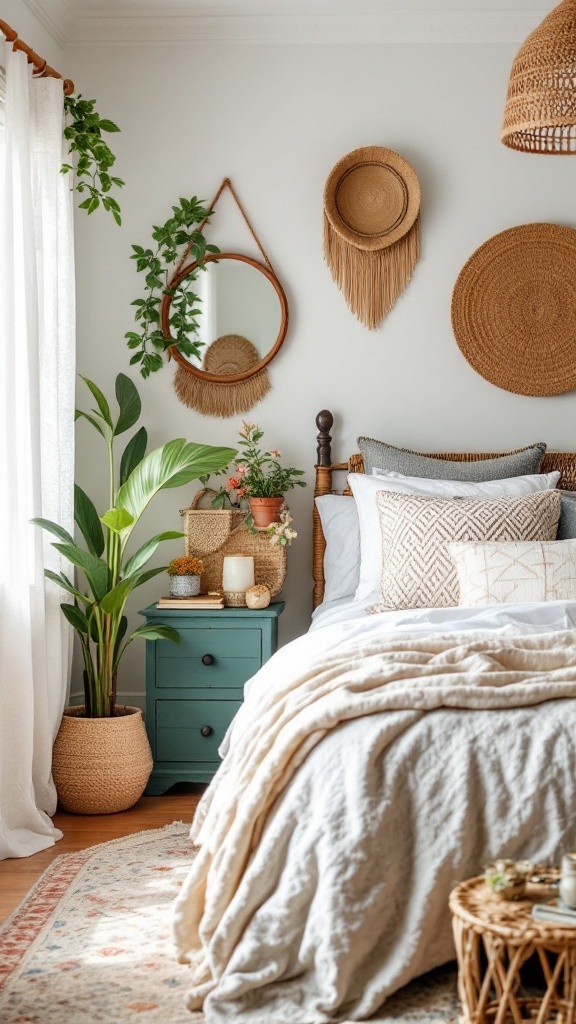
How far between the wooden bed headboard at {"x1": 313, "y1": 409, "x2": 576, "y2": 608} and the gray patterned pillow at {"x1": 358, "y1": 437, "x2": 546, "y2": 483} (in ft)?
0.30

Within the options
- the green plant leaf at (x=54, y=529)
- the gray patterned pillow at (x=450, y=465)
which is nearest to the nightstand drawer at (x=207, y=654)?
the green plant leaf at (x=54, y=529)

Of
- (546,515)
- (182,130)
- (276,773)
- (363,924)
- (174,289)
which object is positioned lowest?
(363,924)

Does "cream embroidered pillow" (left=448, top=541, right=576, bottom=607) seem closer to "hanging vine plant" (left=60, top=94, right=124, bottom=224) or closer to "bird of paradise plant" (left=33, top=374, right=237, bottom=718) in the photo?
"bird of paradise plant" (left=33, top=374, right=237, bottom=718)

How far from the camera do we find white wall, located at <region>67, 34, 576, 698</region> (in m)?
4.29

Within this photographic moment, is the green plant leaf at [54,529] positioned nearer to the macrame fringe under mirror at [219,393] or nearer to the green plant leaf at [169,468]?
the green plant leaf at [169,468]

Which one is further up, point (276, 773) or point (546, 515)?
point (546, 515)

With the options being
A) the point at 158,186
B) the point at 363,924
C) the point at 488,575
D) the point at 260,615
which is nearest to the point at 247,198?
the point at 158,186

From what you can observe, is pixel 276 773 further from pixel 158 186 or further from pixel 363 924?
pixel 158 186

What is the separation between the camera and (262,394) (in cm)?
436

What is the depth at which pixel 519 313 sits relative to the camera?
4.29m

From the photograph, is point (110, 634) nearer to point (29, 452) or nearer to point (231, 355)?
point (29, 452)

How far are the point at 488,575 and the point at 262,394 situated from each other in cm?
145

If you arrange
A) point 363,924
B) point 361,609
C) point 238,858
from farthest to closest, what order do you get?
1. point 361,609
2. point 238,858
3. point 363,924

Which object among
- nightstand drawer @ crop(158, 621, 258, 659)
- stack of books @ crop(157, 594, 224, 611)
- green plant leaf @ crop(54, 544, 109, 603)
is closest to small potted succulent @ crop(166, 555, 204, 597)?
stack of books @ crop(157, 594, 224, 611)
